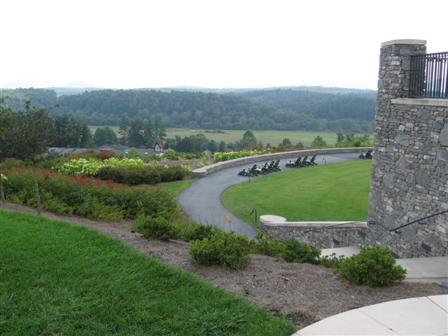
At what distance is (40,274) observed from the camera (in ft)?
20.7

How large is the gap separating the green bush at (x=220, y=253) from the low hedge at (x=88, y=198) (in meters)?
5.69

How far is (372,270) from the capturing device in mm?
6316

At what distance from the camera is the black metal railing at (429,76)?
923 cm

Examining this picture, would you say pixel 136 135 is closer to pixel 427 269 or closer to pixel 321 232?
pixel 321 232

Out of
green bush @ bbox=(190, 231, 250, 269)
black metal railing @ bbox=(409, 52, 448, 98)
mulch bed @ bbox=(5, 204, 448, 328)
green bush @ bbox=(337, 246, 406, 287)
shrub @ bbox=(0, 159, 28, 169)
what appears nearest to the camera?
mulch bed @ bbox=(5, 204, 448, 328)

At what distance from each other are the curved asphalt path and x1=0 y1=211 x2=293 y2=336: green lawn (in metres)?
5.61

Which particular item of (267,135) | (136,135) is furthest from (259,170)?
(267,135)

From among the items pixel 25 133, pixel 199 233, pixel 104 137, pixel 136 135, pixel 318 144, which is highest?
pixel 25 133

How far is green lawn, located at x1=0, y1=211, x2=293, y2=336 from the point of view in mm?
5215

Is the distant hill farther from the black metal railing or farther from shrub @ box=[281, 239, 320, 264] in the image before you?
shrub @ box=[281, 239, 320, 264]

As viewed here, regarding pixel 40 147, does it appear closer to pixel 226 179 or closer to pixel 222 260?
pixel 222 260

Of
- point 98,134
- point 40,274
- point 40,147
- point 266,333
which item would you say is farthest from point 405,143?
point 98,134

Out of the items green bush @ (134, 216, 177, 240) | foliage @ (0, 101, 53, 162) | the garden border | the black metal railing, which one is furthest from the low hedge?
the garden border

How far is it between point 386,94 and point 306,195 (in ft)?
24.1
